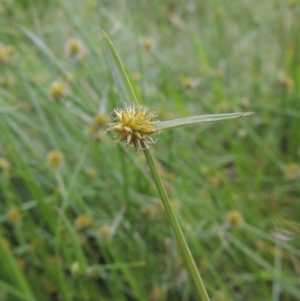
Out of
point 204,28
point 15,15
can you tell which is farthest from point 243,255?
point 204,28

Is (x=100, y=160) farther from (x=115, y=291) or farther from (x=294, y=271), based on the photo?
(x=294, y=271)

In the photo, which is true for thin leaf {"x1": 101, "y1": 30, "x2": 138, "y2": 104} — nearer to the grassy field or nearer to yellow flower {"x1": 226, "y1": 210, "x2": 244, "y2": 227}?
the grassy field

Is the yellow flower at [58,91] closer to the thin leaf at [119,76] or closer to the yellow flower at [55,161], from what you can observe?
the yellow flower at [55,161]

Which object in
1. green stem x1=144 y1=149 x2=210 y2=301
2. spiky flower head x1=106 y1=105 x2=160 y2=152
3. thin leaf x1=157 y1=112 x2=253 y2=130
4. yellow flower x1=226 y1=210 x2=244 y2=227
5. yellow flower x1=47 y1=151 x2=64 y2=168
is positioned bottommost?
green stem x1=144 y1=149 x2=210 y2=301

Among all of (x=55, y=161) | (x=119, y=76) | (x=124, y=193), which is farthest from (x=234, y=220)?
(x=119, y=76)

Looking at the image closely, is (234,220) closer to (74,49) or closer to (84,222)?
(84,222)

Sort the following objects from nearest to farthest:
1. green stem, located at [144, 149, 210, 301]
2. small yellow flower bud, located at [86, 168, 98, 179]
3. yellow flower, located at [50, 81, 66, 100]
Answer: green stem, located at [144, 149, 210, 301]
yellow flower, located at [50, 81, 66, 100]
small yellow flower bud, located at [86, 168, 98, 179]

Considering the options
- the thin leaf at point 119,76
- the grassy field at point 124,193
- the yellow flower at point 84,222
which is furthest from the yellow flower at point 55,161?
the thin leaf at point 119,76

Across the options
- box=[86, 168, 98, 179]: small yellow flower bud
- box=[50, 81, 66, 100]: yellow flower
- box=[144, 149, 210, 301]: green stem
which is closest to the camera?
box=[144, 149, 210, 301]: green stem

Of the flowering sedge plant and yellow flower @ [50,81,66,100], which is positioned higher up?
yellow flower @ [50,81,66,100]

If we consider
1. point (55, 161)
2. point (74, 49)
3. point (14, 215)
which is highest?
point (74, 49)

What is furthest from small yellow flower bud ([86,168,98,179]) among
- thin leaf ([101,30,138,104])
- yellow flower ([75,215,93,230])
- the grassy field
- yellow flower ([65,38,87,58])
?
thin leaf ([101,30,138,104])
